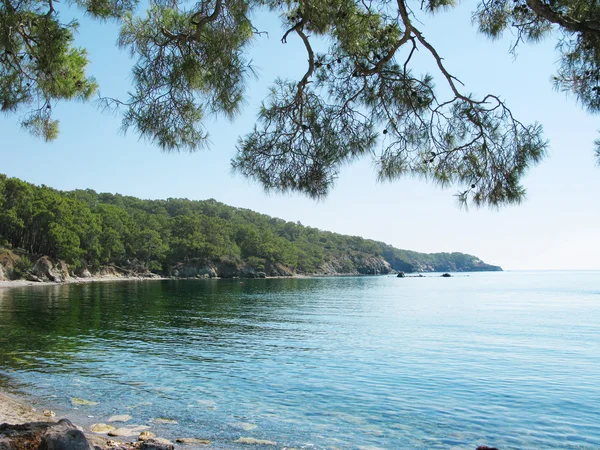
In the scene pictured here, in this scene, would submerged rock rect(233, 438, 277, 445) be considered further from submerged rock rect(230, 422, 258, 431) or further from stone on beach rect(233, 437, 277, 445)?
submerged rock rect(230, 422, 258, 431)

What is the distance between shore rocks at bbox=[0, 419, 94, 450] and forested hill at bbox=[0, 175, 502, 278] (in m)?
61.7

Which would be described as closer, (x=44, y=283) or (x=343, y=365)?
(x=343, y=365)

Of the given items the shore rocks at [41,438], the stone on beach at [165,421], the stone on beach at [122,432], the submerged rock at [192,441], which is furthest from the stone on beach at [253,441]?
the shore rocks at [41,438]

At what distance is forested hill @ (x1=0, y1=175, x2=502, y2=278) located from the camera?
204ft

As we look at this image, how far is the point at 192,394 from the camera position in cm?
1069

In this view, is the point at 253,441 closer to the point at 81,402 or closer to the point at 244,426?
the point at 244,426

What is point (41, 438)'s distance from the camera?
13.0 ft

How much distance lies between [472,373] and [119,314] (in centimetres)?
2110

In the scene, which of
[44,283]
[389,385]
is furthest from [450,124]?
[44,283]

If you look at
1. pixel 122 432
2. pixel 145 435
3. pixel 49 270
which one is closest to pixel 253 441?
pixel 145 435

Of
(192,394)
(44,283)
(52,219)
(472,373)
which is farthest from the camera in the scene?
(52,219)

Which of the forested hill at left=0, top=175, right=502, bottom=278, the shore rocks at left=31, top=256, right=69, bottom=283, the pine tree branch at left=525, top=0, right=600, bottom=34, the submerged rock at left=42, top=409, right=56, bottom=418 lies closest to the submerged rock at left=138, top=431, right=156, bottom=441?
the submerged rock at left=42, top=409, right=56, bottom=418

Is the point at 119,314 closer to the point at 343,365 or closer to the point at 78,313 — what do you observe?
the point at 78,313

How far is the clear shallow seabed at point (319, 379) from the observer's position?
28.1 feet
